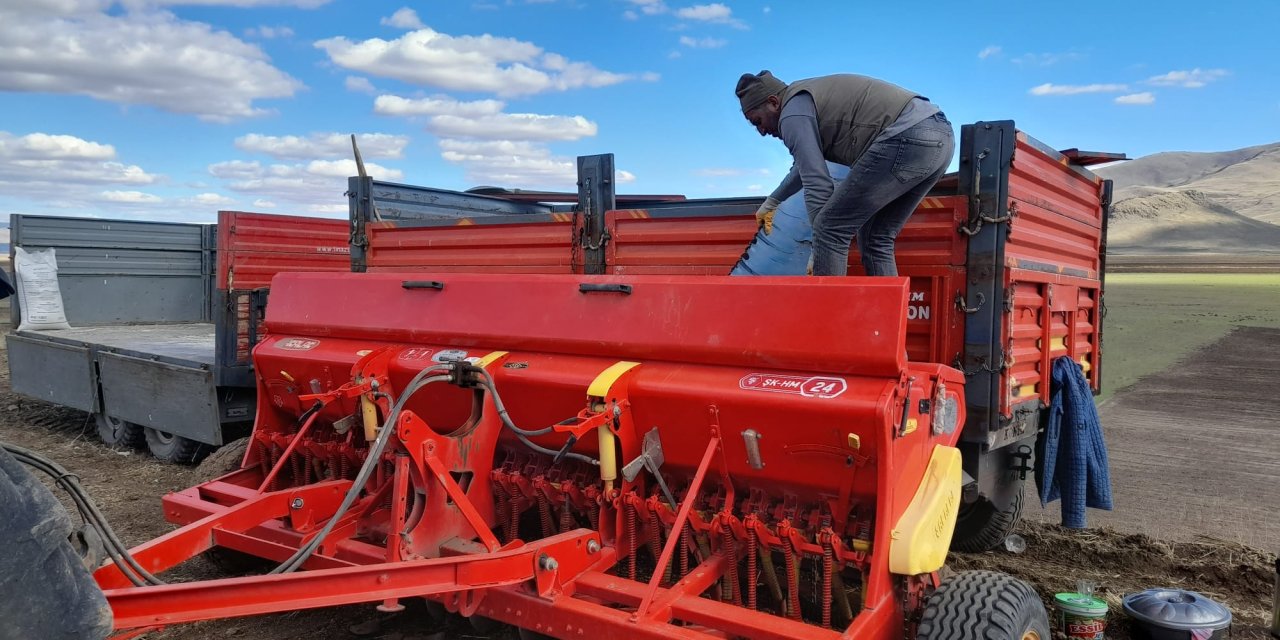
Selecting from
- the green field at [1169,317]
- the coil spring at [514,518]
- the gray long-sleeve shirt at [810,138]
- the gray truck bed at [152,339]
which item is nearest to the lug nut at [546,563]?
the coil spring at [514,518]

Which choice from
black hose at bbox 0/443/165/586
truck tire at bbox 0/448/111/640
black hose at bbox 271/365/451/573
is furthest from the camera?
black hose at bbox 271/365/451/573

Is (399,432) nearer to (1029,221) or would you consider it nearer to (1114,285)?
(1029,221)

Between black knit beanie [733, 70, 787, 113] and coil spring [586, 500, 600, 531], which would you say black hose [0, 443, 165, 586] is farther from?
black knit beanie [733, 70, 787, 113]

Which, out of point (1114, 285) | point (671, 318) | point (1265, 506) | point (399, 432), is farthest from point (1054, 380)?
point (1114, 285)

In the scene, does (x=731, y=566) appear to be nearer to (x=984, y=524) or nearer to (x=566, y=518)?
(x=566, y=518)

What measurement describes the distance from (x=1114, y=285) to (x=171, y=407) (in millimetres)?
32932

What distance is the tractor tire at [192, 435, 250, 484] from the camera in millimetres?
4988

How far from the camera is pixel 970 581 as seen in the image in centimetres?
306

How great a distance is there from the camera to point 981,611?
2904 mm

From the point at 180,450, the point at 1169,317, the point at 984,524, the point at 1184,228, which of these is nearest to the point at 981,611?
the point at 984,524

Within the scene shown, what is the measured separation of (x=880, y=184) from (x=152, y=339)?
812cm

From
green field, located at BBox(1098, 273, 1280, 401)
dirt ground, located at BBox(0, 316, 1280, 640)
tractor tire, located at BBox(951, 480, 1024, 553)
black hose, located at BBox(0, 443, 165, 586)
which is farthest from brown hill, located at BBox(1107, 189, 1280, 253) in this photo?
black hose, located at BBox(0, 443, 165, 586)

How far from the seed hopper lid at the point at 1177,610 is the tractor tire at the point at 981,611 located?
36.2 inches

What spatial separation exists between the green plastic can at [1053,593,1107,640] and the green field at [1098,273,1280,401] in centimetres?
729
